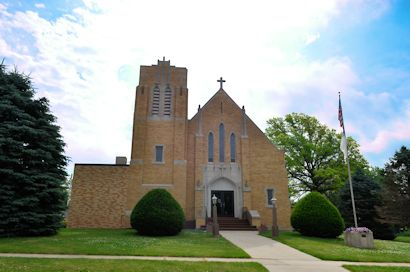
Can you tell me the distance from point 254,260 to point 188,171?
668 inches

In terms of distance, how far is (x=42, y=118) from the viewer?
721 inches

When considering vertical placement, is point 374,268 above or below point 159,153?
below

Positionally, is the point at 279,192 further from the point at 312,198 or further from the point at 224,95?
the point at 224,95

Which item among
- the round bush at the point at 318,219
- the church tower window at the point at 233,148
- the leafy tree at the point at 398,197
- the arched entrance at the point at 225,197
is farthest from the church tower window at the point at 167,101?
the leafy tree at the point at 398,197

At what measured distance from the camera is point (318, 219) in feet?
64.2

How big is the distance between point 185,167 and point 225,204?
463 centimetres

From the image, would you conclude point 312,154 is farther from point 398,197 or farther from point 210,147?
point 398,197

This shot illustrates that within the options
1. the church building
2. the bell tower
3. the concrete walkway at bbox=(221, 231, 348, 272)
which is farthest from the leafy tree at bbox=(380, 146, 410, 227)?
the bell tower

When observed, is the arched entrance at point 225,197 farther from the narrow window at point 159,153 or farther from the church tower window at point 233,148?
the narrow window at point 159,153

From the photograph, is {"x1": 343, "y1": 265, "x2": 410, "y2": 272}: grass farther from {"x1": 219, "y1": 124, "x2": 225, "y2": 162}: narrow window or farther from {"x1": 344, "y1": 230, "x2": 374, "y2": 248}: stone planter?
{"x1": 219, "y1": 124, "x2": 225, "y2": 162}: narrow window

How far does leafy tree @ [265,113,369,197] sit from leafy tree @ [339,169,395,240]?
6.45 metres

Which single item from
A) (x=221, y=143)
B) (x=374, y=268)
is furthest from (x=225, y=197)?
(x=374, y=268)

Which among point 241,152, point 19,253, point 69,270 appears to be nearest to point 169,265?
point 69,270

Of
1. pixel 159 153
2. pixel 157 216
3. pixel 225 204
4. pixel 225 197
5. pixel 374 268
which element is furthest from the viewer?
pixel 159 153
